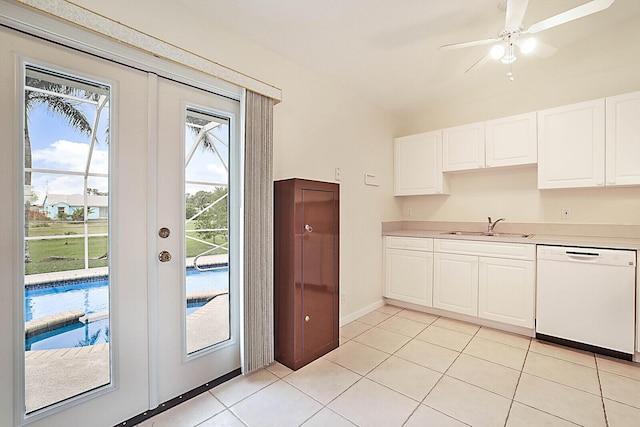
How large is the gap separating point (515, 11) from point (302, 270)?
228 centimetres

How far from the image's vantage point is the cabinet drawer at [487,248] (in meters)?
2.70

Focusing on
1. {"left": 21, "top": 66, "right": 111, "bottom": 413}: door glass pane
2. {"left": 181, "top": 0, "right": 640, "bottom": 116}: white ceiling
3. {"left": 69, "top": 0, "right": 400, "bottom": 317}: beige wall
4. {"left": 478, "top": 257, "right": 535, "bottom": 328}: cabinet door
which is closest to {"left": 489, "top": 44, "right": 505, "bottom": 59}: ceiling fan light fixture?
{"left": 181, "top": 0, "right": 640, "bottom": 116}: white ceiling

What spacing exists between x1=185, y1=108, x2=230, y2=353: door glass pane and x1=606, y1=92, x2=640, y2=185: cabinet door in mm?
3299

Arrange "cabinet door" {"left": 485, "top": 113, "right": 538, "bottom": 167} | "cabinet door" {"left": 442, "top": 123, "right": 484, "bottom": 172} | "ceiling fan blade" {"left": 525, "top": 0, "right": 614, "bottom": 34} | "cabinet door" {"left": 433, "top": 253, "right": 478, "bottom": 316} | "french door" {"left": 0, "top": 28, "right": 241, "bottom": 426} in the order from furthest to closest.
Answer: "cabinet door" {"left": 442, "top": 123, "right": 484, "bottom": 172}
"cabinet door" {"left": 433, "top": 253, "right": 478, "bottom": 316}
"cabinet door" {"left": 485, "top": 113, "right": 538, "bottom": 167}
"ceiling fan blade" {"left": 525, "top": 0, "right": 614, "bottom": 34}
"french door" {"left": 0, "top": 28, "right": 241, "bottom": 426}

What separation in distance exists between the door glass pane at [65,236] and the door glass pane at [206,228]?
0.46 m

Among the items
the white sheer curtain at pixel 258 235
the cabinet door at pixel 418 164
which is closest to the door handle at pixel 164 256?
the white sheer curtain at pixel 258 235

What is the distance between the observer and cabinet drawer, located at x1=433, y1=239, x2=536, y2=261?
2697 millimetres

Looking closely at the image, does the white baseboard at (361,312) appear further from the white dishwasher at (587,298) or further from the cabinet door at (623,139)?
the cabinet door at (623,139)

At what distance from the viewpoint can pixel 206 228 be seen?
203 cm

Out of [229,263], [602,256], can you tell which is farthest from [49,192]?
[602,256]

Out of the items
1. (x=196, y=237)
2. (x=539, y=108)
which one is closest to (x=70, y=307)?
(x=196, y=237)

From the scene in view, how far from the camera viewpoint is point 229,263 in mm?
2146

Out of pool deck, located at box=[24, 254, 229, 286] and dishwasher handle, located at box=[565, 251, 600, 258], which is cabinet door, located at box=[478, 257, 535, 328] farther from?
pool deck, located at box=[24, 254, 229, 286]

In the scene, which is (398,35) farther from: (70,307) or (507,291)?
(70,307)
